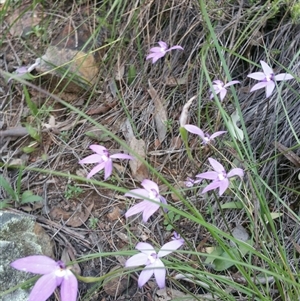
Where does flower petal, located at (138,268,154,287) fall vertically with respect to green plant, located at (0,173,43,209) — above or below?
above

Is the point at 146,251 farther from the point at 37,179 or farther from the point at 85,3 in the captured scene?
the point at 85,3

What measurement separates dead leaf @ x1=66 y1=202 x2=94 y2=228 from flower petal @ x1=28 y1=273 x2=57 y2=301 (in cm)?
79

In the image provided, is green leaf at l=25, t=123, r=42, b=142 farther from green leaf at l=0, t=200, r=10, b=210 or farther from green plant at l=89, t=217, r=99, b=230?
green plant at l=89, t=217, r=99, b=230

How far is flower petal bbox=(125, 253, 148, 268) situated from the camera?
917mm

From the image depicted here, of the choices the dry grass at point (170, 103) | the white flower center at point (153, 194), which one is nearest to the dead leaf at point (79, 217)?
the dry grass at point (170, 103)

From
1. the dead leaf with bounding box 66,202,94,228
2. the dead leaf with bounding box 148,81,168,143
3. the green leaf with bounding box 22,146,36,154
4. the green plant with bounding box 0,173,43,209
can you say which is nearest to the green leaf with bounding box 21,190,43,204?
the green plant with bounding box 0,173,43,209

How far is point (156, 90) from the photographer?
1.75 m

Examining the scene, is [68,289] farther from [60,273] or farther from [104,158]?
[104,158]

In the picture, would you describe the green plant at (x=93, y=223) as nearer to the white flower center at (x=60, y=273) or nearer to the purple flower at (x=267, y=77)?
the purple flower at (x=267, y=77)

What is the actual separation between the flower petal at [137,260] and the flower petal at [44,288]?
216 mm

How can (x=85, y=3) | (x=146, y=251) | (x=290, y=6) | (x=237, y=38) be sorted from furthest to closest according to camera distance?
1. (x=85, y=3)
2. (x=237, y=38)
3. (x=290, y=6)
4. (x=146, y=251)

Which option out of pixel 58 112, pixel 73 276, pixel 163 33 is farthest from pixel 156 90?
pixel 73 276

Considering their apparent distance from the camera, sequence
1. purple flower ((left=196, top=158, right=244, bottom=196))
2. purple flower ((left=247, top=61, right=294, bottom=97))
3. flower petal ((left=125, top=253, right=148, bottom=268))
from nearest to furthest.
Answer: flower petal ((left=125, top=253, right=148, bottom=268))
purple flower ((left=196, top=158, right=244, bottom=196))
purple flower ((left=247, top=61, right=294, bottom=97))

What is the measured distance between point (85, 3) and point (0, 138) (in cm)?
71
